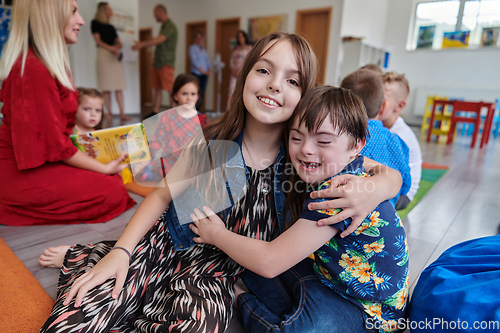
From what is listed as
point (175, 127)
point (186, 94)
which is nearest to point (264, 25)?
point (186, 94)

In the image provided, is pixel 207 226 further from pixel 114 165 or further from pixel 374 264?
pixel 114 165

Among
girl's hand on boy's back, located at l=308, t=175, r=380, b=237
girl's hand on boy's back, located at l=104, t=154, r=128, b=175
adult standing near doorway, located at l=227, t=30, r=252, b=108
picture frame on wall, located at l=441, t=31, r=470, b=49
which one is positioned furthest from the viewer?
picture frame on wall, located at l=441, t=31, r=470, b=49

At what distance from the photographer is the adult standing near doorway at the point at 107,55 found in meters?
4.04

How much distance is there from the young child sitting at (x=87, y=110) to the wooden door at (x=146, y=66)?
6.16m

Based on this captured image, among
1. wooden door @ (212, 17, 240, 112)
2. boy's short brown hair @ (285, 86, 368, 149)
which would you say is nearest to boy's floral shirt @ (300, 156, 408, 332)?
boy's short brown hair @ (285, 86, 368, 149)

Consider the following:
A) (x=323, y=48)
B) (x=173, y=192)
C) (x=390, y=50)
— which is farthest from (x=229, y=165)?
(x=390, y=50)

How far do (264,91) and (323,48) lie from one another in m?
5.38

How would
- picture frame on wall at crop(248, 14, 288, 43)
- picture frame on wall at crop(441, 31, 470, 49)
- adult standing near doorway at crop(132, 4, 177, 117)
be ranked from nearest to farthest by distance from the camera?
1. adult standing near doorway at crop(132, 4, 177, 117)
2. picture frame on wall at crop(248, 14, 288, 43)
3. picture frame on wall at crop(441, 31, 470, 49)

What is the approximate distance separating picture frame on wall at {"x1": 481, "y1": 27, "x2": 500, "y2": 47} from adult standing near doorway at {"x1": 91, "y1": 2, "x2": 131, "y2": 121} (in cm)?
689

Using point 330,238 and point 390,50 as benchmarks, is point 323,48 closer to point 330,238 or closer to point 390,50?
point 390,50

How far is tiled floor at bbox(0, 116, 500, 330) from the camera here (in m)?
1.23

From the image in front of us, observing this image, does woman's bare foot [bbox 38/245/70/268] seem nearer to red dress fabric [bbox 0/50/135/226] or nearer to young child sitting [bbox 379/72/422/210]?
red dress fabric [bbox 0/50/135/226]

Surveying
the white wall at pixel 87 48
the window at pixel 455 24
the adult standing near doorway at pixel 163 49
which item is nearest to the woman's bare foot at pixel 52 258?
the adult standing near doorway at pixel 163 49

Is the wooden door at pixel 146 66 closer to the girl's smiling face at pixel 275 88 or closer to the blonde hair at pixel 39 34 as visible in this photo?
the blonde hair at pixel 39 34
